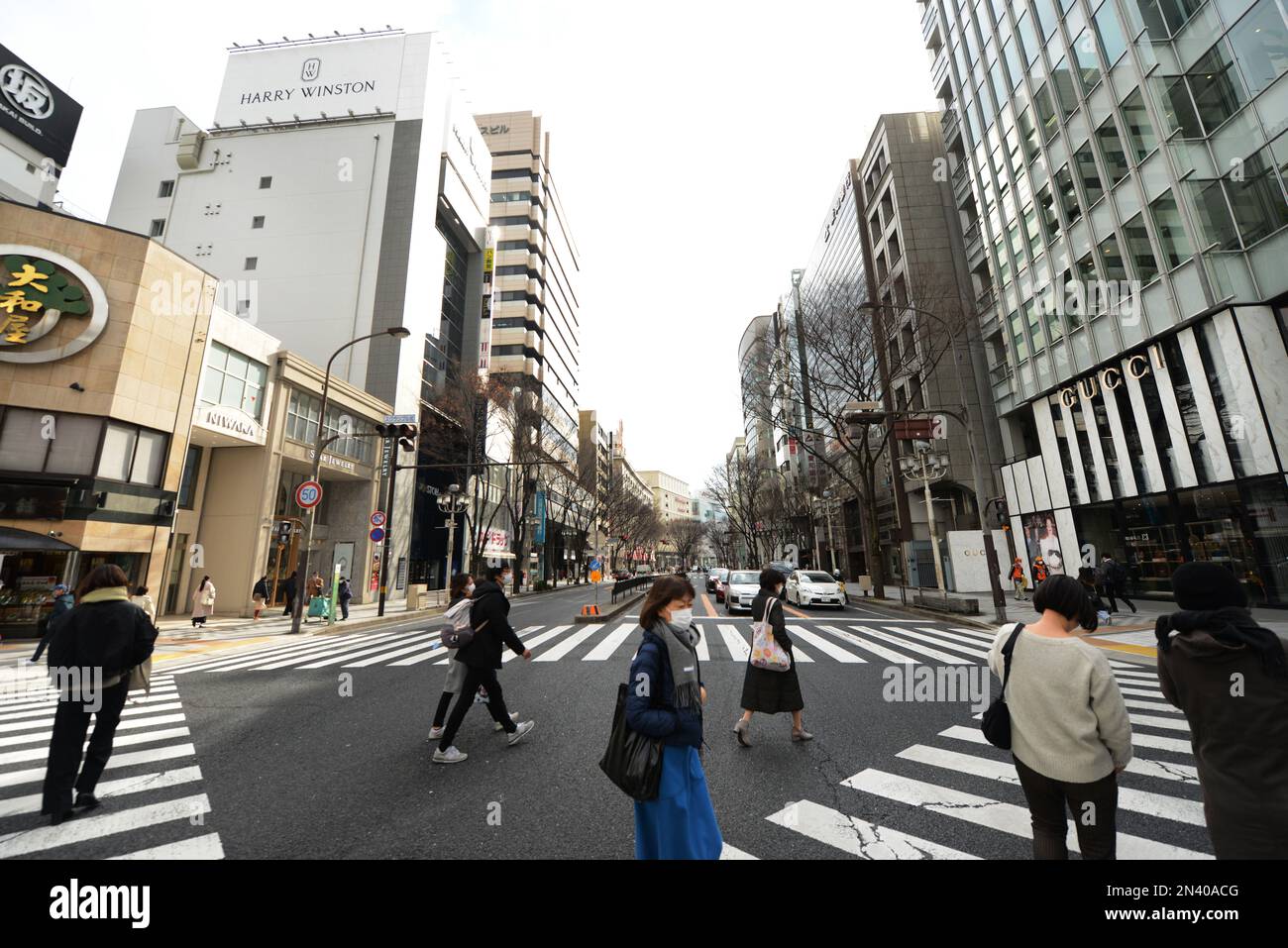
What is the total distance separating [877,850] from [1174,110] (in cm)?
2591

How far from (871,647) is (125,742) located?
497 inches

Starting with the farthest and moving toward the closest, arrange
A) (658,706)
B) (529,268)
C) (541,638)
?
(529,268) → (541,638) → (658,706)

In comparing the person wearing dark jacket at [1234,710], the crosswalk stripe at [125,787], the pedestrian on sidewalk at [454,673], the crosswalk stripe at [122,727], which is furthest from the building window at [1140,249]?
the crosswalk stripe at [122,727]

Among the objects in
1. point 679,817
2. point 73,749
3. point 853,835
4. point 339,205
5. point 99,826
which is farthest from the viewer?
point 339,205

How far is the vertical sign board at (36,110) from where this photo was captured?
28727mm

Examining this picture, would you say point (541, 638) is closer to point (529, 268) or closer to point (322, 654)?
point (322, 654)

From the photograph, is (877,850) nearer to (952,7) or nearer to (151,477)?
(151,477)

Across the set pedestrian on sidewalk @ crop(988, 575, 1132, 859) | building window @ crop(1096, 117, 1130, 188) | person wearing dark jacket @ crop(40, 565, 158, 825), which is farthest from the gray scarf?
building window @ crop(1096, 117, 1130, 188)

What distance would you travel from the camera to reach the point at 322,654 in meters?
11.6

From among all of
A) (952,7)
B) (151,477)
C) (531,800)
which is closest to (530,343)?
(151,477)

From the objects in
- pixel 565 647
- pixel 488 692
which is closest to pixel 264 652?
pixel 565 647

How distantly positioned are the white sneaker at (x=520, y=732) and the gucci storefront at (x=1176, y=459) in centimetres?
1843
